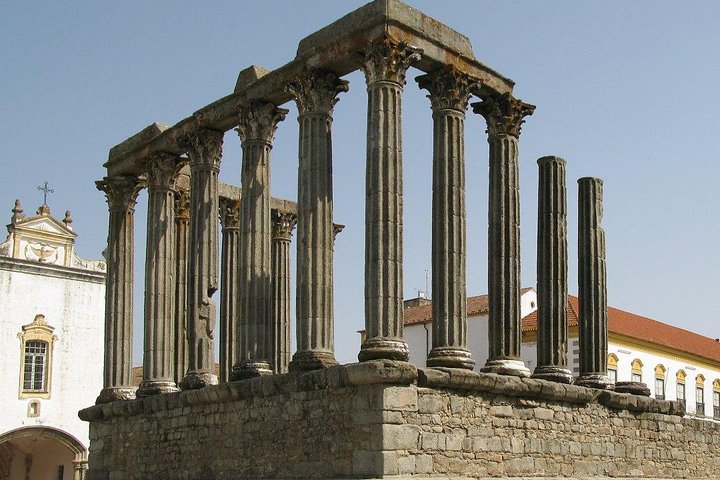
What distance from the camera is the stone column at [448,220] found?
19156 millimetres

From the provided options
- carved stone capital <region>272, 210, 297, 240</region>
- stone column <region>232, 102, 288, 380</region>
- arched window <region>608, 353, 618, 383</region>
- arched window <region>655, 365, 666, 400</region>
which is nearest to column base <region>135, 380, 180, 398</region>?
stone column <region>232, 102, 288, 380</region>

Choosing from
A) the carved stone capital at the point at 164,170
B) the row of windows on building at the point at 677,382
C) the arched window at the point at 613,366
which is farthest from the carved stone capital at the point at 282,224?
the arched window at the point at 613,366

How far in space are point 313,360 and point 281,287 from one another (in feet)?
28.6

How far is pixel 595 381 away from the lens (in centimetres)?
2292

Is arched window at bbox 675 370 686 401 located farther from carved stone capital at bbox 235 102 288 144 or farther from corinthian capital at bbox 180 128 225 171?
carved stone capital at bbox 235 102 288 144

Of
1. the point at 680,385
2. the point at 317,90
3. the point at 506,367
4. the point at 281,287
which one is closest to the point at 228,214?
the point at 281,287

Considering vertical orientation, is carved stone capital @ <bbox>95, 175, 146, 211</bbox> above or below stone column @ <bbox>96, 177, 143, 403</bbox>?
above

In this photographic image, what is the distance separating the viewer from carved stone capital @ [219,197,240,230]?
27438 millimetres

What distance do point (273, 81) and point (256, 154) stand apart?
1469mm

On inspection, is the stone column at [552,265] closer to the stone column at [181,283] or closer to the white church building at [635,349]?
the stone column at [181,283]

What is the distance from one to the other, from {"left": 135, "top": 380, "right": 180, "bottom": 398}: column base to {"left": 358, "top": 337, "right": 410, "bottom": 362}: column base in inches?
290

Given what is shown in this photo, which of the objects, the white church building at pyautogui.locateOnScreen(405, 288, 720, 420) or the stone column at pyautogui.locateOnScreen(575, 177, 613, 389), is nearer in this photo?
the stone column at pyautogui.locateOnScreen(575, 177, 613, 389)

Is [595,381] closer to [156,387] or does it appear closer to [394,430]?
[394,430]

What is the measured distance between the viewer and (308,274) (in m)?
19.4
